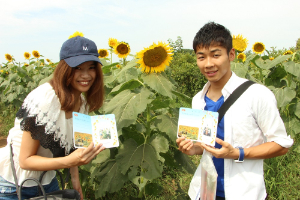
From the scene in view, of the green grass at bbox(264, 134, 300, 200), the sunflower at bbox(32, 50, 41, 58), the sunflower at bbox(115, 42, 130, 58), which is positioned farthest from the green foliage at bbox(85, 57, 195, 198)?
the sunflower at bbox(32, 50, 41, 58)

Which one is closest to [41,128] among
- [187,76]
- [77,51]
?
[77,51]

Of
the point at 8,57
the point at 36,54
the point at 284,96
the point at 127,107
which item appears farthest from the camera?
the point at 8,57

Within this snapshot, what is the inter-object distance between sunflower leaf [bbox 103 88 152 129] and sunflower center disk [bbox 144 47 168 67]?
0.22 m

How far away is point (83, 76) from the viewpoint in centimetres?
158

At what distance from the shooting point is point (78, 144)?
1.39 meters

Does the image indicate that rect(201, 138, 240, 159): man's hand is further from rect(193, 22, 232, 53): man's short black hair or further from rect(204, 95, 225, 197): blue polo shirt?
rect(193, 22, 232, 53): man's short black hair

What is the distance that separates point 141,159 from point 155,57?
0.78 meters

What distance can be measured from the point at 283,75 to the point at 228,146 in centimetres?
292

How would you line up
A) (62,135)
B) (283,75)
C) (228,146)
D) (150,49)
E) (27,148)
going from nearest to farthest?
(228,146) < (27,148) < (62,135) < (150,49) < (283,75)

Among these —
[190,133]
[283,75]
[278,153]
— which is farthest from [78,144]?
[283,75]

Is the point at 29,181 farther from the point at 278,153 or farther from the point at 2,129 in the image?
the point at 2,129

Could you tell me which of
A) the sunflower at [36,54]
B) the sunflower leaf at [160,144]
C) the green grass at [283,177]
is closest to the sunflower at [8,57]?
the sunflower at [36,54]

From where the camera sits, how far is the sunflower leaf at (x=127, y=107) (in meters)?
1.72

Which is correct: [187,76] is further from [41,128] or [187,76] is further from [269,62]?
[41,128]
